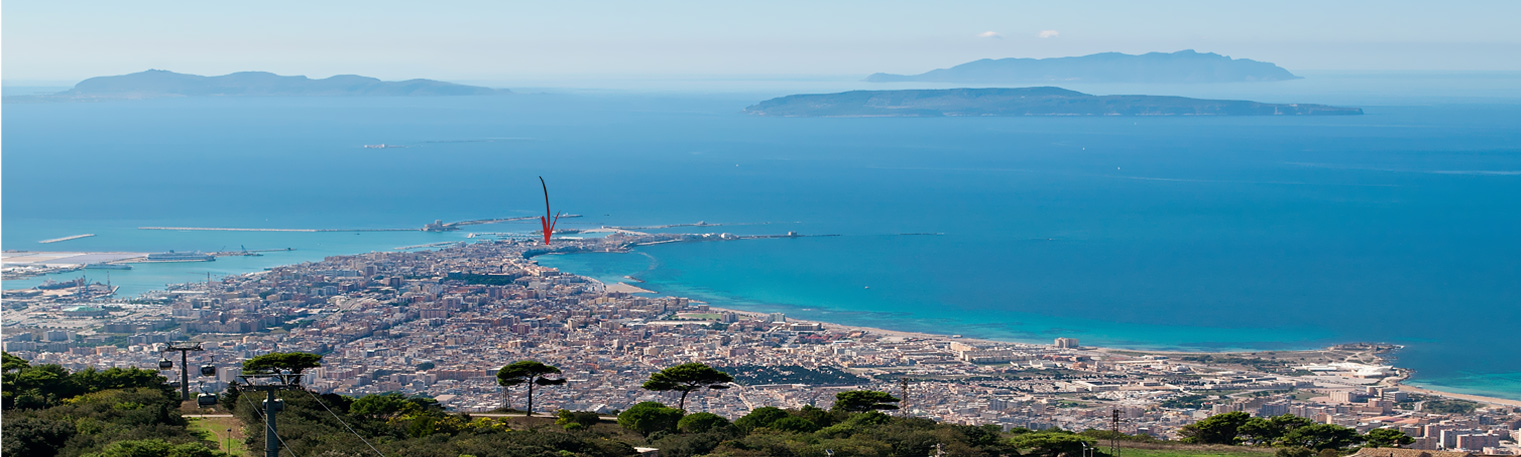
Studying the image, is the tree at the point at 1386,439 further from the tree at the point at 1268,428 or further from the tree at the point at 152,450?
the tree at the point at 152,450

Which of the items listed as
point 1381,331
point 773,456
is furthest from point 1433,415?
point 773,456

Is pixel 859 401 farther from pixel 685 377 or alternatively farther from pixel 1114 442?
pixel 1114 442

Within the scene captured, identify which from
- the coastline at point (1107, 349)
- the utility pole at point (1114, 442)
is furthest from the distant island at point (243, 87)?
the utility pole at point (1114, 442)

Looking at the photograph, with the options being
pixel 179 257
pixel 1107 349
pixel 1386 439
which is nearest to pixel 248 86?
pixel 179 257

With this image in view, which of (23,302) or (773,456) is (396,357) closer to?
(23,302)

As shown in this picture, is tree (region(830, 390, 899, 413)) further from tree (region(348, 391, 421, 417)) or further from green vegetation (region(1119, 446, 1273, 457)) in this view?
tree (region(348, 391, 421, 417))
